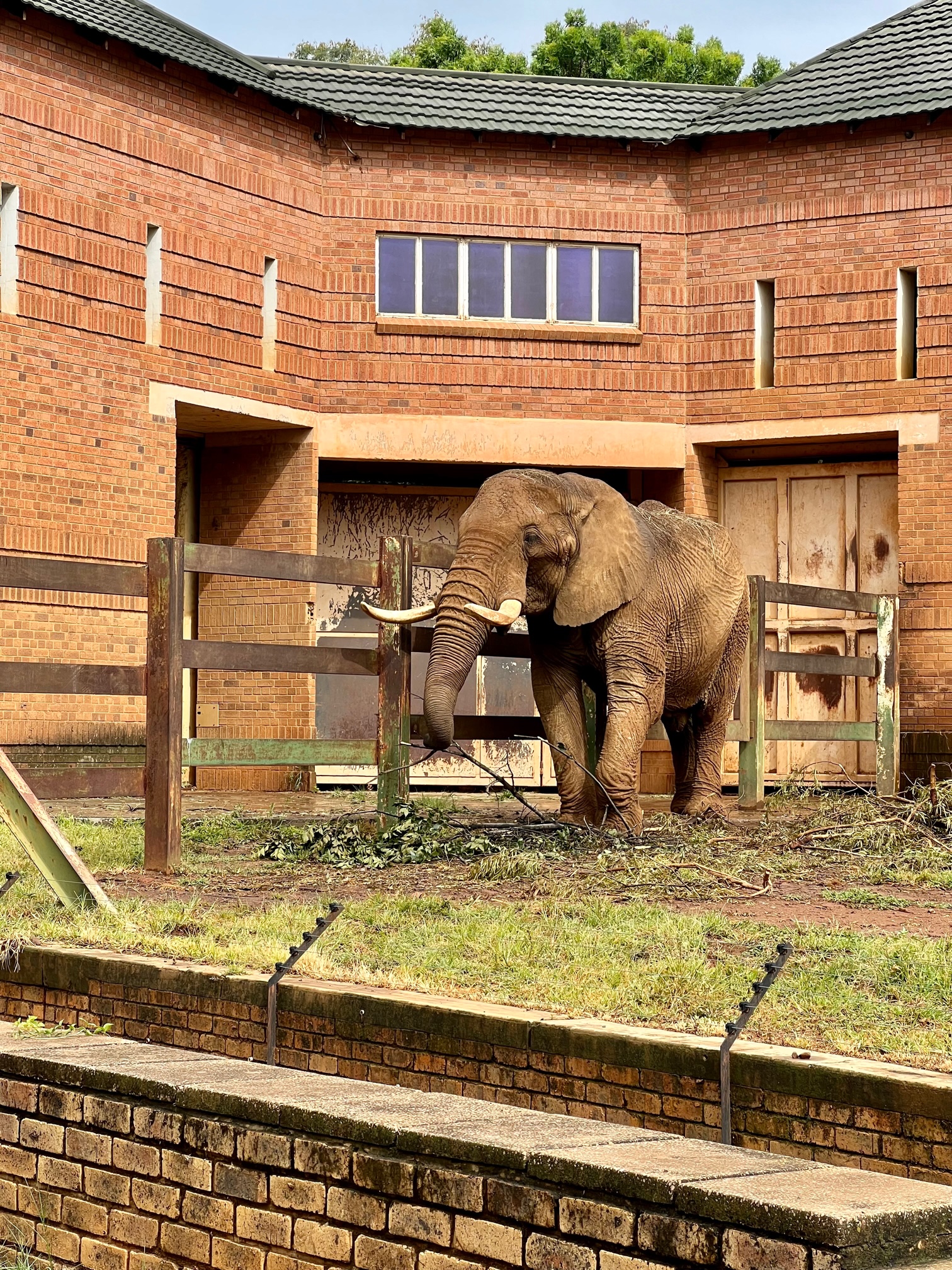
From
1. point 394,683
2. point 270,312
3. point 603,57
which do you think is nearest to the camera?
point 394,683

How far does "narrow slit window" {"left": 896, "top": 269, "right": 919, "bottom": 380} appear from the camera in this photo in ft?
61.8

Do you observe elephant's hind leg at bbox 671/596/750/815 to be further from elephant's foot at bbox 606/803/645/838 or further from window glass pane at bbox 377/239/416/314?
window glass pane at bbox 377/239/416/314

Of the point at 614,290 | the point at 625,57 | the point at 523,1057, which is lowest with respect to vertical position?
the point at 523,1057

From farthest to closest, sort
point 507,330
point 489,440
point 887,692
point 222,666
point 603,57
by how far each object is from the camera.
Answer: point 603,57 < point 507,330 < point 489,440 < point 887,692 < point 222,666

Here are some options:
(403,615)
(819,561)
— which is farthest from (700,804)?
(819,561)

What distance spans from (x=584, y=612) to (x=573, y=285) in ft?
28.4

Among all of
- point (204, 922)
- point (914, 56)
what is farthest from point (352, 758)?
point (914, 56)

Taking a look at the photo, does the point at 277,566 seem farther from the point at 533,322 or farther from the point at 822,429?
the point at 822,429

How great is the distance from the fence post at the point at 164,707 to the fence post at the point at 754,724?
6.31 m

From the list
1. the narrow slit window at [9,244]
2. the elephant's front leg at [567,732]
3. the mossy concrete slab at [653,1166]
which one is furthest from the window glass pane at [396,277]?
the mossy concrete slab at [653,1166]

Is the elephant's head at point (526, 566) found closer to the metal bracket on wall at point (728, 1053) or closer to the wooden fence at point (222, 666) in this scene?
the wooden fence at point (222, 666)

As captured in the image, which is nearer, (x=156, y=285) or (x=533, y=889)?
(x=533, y=889)

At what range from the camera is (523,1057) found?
6.02 m

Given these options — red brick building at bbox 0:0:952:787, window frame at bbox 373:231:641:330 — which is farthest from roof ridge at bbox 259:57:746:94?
window frame at bbox 373:231:641:330
